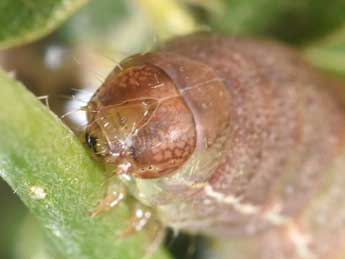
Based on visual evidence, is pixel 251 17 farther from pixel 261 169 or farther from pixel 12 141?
pixel 12 141

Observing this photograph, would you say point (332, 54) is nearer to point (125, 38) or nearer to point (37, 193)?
point (125, 38)

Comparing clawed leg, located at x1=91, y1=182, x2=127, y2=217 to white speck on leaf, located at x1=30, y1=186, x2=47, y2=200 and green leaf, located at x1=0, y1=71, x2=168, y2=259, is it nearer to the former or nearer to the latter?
green leaf, located at x1=0, y1=71, x2=168, y2=259

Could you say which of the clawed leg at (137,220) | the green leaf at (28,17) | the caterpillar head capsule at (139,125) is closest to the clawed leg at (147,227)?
the clawed leg at (137,220)

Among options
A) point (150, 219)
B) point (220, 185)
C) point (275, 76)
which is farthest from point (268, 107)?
point (150, 219)

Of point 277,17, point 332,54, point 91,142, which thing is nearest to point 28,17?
point 91,142

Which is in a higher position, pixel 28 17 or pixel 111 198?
pixel 28 17

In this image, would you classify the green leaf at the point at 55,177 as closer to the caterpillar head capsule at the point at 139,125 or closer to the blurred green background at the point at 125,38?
the caterpillar head capsule at the point at 139,125
